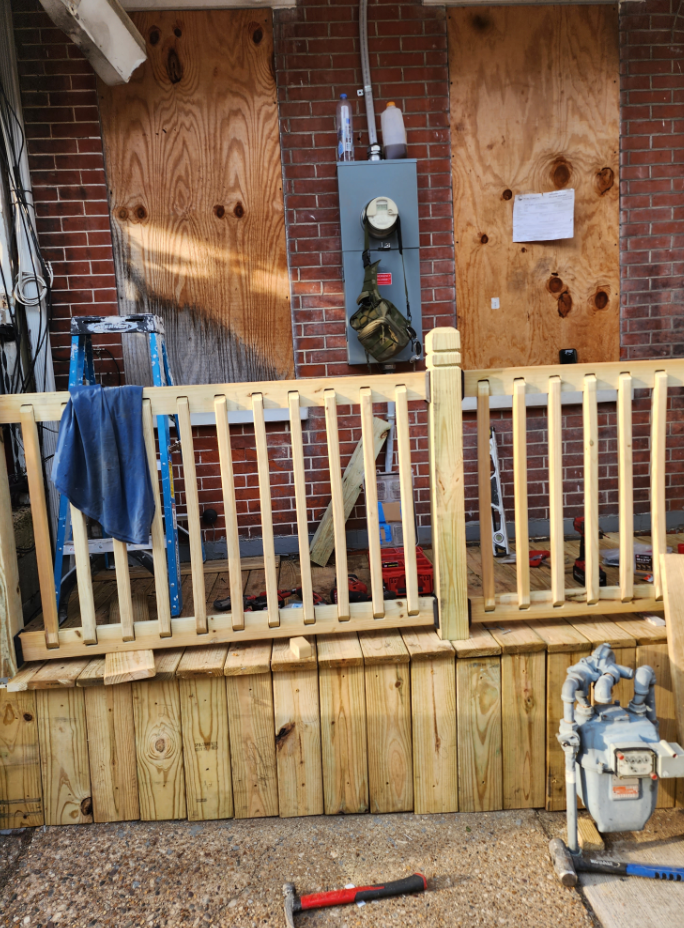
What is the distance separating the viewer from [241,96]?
3404 millimetres

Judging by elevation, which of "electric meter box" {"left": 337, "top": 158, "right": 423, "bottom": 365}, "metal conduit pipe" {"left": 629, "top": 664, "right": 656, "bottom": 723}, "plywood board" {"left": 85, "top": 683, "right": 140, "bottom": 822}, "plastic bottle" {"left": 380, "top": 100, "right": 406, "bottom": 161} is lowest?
"plywood board" {"left": 85, "top": 683, "right": 140, "bottom": 822}

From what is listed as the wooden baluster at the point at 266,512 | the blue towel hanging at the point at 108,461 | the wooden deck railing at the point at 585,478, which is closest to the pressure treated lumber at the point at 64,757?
the blue towel hanging at the point at 108,461

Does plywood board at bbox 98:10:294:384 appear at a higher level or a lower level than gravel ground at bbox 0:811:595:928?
higher

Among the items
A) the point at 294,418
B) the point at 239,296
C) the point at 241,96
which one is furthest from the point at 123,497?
the point at 241,96

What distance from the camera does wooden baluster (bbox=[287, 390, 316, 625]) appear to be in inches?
85.7

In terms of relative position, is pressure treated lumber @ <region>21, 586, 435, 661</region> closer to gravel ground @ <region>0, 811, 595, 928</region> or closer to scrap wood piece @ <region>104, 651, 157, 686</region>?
scrap wood piece @ <region>104, 651, 157, 686</region>

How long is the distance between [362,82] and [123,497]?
265cm

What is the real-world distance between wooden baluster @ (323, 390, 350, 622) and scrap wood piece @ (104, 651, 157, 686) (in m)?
0.68

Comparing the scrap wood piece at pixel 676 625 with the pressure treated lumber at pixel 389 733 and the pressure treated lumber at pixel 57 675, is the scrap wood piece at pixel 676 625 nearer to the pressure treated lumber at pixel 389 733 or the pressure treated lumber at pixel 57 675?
the pressure treated lumber at pixel 389 733

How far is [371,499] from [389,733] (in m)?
0.82

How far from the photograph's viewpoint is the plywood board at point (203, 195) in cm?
336

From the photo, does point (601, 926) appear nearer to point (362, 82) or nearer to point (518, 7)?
point (362, 82)

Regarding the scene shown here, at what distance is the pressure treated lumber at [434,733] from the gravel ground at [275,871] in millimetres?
78

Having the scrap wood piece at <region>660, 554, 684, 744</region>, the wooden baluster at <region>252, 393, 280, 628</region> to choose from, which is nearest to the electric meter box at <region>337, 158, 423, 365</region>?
the wooden baluster at <region>252, 393, 280, 628</region>
